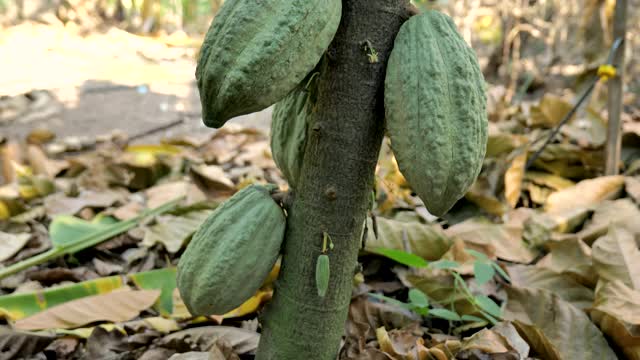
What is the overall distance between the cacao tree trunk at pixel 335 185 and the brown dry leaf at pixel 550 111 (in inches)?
75.3

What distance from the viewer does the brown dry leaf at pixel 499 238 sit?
1.60 meters

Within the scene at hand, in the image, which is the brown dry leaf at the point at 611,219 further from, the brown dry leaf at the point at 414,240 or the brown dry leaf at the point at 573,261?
the brown dry leaf at the point at 414,240

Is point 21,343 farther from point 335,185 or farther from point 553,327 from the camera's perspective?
point 553,327

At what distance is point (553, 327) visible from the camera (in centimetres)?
120

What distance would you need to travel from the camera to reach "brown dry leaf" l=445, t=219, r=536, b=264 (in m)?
1.60

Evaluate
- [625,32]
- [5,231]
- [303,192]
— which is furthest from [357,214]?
[625,32]

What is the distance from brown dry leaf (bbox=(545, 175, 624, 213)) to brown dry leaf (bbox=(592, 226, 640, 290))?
435 mm

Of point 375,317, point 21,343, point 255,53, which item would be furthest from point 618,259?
point 21,343

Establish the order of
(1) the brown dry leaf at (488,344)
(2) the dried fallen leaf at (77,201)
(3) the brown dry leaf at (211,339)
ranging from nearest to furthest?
(1) the brown dry leaf at (488,344), (3) the brown dry leaf at (211,339), (2) the dried fallen leaf at (77,201)

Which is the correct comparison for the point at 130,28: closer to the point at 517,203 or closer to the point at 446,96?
the point at 517,203

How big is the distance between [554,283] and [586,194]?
1.89ft

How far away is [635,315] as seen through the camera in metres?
1.14

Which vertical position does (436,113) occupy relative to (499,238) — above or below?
above

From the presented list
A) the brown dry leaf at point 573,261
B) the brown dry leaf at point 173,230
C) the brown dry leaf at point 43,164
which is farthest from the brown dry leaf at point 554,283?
the brown dry leaf at point 43,164
